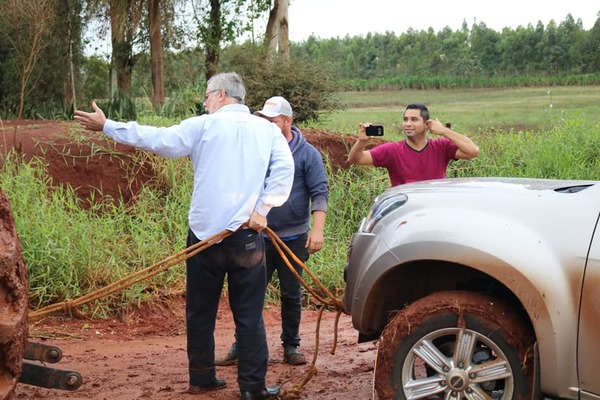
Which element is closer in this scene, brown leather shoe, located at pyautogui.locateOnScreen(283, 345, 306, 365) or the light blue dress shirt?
the light blue dress shirt

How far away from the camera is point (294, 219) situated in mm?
6035

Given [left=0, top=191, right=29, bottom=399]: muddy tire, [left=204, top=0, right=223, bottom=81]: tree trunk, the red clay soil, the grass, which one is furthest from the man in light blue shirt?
[left=204, top=0, right=223, bottom=81]: tree trunk

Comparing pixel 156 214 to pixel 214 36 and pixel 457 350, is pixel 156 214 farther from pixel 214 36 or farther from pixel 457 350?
pixel 214 36

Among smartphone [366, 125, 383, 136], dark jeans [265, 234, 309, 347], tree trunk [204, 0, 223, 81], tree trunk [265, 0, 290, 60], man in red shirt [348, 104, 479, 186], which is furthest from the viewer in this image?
tree trunk [204, 0, 223, 81]

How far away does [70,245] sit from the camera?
7.97 meters

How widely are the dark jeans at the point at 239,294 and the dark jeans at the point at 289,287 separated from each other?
2.89 feet

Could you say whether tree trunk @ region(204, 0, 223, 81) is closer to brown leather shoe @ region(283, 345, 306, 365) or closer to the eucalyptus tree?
the eucalyptus tree

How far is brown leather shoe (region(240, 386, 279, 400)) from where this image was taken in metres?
5.13

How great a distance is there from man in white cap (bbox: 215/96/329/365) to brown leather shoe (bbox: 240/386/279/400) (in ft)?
2.75

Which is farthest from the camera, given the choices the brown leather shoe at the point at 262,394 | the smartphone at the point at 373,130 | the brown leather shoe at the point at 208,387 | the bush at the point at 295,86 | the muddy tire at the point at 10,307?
the bush at the point at 295,86

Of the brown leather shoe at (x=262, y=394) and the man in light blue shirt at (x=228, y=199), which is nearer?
the man in light blue shirt at (x=228, y=199)

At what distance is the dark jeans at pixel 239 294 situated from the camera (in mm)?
5051

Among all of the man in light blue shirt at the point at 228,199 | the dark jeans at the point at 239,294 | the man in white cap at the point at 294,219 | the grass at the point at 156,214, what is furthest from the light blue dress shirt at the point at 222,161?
the grass at the point at 156,214

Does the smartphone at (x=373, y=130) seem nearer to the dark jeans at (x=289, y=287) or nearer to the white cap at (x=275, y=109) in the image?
the white cap at (x=275, y=109)
